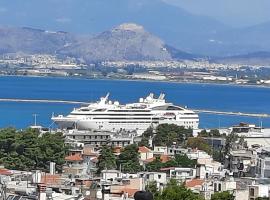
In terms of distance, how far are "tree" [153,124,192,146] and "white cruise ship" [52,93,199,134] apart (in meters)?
11.5

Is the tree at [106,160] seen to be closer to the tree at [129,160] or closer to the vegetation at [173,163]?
the tree at [129,160]

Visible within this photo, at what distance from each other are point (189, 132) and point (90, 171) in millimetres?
16614

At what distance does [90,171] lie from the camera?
2570 cm

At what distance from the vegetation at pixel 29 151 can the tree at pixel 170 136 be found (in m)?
7.57

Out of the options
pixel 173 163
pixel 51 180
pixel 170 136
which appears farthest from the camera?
pixel 170 136

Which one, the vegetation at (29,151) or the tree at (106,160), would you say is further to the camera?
the vegetation at (29,151)

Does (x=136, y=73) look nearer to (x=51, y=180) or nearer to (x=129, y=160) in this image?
(x=129, y=160)

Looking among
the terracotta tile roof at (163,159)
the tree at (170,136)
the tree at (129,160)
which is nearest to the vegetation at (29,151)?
the tree at (129,160)

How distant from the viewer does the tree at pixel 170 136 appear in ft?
122

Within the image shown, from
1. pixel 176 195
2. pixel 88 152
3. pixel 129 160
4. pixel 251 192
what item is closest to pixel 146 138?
pixel 88 152

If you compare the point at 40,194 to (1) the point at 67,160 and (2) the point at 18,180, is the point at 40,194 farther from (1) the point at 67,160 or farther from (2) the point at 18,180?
(1) the point at 67,160

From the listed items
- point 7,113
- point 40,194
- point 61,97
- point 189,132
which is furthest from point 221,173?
point 61,97

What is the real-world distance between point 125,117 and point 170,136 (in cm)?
1683

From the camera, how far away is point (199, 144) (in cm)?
3519
